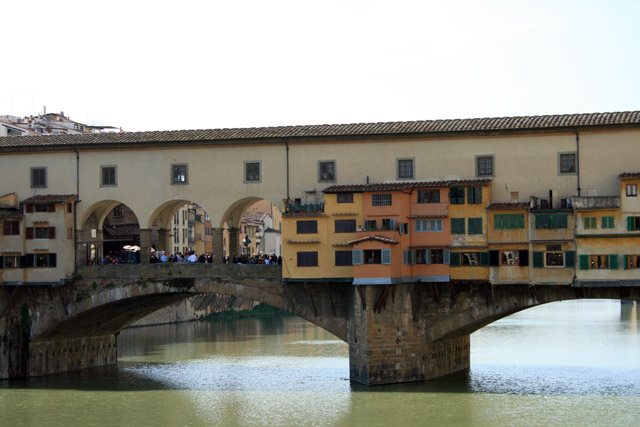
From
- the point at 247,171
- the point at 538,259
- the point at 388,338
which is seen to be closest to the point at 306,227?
the point at 247,171

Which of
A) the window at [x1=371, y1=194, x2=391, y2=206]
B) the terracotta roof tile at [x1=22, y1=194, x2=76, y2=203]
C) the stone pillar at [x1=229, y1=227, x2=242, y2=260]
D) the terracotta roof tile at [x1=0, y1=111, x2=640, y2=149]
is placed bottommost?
the stone pillar at [x1=229, y1=227, x2=242, y2=260]

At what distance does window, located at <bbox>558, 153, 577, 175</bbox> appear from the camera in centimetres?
3478

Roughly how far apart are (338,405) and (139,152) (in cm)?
1400

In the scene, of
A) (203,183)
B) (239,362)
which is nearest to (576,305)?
(239,362)

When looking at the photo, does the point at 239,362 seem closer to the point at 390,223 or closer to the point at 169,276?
the point at 169,276

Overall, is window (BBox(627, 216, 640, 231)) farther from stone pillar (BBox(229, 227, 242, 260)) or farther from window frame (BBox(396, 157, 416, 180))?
stone pillar (BBox(229, 227, 242, 260))

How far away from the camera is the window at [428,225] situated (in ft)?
116

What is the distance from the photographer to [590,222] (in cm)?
3353

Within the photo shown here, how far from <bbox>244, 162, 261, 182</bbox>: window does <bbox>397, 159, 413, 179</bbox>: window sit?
5.58m

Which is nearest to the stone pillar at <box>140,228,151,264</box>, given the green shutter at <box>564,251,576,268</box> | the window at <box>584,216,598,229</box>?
the green shutter at <box>564,251,576,268</box>

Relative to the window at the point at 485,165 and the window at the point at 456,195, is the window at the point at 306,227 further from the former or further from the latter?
the window at the point at 485,165

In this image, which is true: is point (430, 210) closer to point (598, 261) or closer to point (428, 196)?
point (428, 196)

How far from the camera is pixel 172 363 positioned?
44344 mm

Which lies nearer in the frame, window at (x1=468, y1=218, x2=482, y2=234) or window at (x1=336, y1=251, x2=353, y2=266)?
window at (x1=468, y1=218, x2=482, y2=234)
